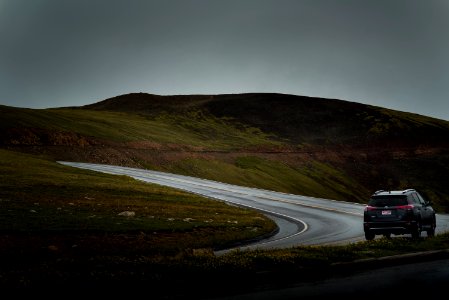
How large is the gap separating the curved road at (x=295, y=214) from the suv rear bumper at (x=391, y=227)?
1.21 m

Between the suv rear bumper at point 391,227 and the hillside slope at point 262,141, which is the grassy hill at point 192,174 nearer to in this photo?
→ the hillside slope at point 262,141

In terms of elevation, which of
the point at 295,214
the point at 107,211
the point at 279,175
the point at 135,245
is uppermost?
the point at 279,175

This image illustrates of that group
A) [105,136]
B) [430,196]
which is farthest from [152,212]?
[430,196]

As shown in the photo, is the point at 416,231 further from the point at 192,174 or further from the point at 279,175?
the point at 279,175

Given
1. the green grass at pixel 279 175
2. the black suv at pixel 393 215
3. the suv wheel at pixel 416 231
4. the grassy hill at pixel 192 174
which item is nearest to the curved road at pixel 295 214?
the black suv at pixel 393 215

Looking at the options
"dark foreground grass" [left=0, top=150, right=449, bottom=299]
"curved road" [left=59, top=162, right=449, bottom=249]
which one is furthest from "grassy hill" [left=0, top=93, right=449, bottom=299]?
"curved road" [left=59, top=162, right=449, bottom=249]

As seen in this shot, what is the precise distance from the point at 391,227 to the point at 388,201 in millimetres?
1122

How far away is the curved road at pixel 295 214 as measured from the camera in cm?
2673

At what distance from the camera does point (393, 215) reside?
2412 centimetres

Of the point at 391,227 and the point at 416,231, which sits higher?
the point at 391,227

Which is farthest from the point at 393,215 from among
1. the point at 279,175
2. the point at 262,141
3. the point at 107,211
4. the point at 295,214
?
the point at 262,141

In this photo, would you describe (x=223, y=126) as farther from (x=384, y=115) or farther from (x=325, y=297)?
(x=325, y=297)

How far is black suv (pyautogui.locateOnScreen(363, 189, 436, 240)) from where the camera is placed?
78.6 feet

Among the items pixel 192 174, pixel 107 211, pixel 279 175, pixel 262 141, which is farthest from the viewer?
pixel 262 141
